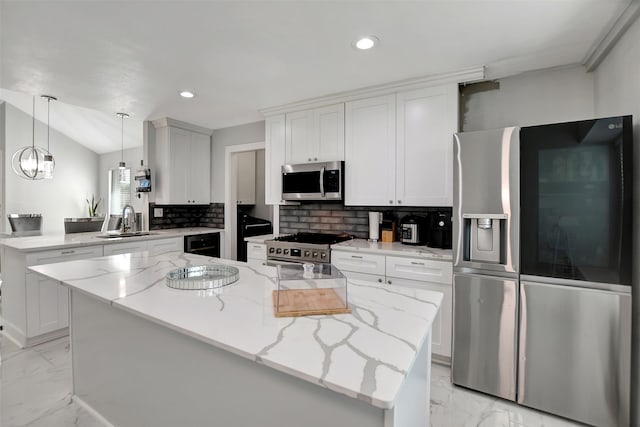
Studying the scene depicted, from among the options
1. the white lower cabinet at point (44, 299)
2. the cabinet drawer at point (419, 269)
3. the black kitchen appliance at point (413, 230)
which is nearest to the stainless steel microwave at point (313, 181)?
the black kitchen appliance at point (413, 230)

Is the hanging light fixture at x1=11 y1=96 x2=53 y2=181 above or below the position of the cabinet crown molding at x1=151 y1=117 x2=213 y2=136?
below

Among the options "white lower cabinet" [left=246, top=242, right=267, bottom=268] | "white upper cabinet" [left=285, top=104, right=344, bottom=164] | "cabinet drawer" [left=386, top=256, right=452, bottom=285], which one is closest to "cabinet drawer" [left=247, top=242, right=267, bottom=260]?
"white lower cabinet" [left=246, top=242, right=267, bottom=268]

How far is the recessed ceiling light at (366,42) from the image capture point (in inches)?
Result: 80.9

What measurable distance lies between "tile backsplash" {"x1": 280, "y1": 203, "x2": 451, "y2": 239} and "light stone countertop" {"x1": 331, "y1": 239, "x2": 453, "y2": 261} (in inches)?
14.8

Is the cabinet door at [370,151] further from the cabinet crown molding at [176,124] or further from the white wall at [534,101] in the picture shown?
the cabinet crown molding at [176,124]

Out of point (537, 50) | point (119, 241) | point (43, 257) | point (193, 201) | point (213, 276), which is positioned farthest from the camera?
point (193, 201)

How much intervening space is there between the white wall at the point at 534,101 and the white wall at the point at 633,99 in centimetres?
28

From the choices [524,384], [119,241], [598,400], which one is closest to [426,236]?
[524,384]

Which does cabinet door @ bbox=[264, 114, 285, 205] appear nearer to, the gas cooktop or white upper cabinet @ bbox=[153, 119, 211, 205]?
the gas cooktop

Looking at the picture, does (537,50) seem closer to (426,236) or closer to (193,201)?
(426,236)

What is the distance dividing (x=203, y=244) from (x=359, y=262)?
2.47 meters

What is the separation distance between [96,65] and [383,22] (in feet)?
7.58

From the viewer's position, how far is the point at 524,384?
6.33 ft

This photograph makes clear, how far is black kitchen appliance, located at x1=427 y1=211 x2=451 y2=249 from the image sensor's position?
8.54 feet
